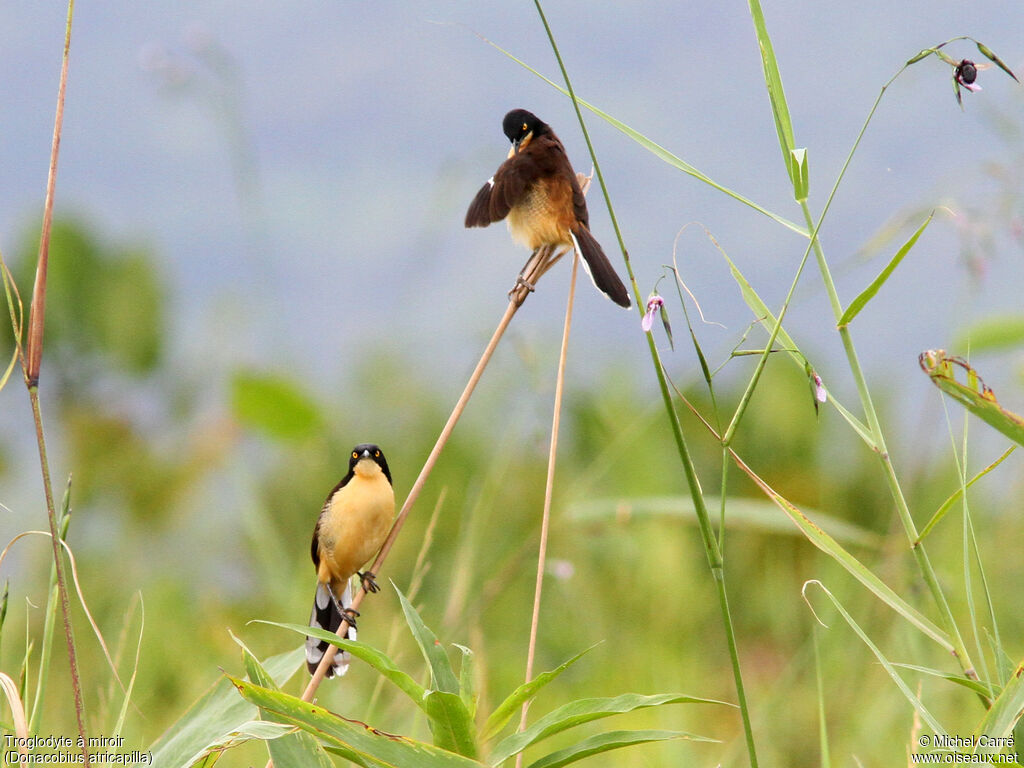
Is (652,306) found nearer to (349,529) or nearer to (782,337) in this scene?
(782,337)

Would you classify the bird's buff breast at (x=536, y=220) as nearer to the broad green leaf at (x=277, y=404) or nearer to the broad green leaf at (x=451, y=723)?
the broad green leaf at (x=277, y=404)

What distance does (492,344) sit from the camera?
5.21 ft

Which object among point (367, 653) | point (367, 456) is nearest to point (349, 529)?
point (367, 456)

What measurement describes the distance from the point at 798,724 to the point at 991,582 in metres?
1.54

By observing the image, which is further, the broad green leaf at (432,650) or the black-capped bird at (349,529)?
the black-capped bird at (349,529)

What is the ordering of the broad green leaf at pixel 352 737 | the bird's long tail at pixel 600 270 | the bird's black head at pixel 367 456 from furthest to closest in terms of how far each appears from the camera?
the bird's black head at pixel 367 456 → the bird's long tail at pixel 600 270 → the broad green leaf at pixel 352 737

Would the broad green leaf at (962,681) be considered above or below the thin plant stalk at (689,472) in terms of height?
below

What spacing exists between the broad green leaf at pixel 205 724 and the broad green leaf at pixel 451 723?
0.98ft

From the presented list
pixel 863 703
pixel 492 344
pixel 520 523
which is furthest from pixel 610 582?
pixel 492 344

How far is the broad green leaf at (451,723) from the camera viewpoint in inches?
51.1

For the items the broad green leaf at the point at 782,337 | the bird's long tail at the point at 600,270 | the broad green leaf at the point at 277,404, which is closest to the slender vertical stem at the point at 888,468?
the broad green leaf at the point at 782,337

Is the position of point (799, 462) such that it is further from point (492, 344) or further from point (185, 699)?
point (492, 344)

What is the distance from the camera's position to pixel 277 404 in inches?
135

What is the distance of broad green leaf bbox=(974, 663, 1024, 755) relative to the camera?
1.30m
